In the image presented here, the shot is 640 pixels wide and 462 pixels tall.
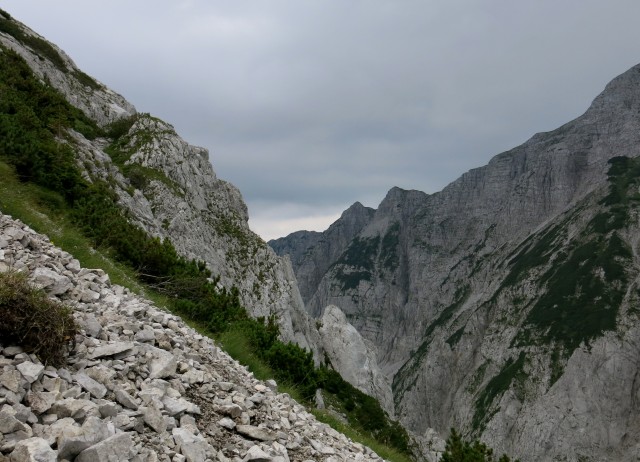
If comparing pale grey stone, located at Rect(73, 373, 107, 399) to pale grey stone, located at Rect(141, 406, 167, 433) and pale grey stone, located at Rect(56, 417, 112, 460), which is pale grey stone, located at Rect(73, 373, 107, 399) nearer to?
pale grey stone, located at Rect(141, 406, 167, 433)

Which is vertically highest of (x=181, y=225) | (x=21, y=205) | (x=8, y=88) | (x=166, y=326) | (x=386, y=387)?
(x=8, y=88)

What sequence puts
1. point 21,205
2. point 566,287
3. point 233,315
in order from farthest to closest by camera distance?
point 566,287
point 233,315
point 21,205

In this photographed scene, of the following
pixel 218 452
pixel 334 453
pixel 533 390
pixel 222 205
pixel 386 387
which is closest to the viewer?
pixel 218 452

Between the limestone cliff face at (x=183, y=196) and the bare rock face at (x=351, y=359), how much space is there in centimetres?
984

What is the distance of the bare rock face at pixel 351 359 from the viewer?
7288 centimetres

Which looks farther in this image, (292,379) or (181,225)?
(181,225)

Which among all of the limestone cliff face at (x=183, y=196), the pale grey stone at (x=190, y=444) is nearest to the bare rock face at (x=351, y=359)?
the limestone cliff face at (x=183, y=196)

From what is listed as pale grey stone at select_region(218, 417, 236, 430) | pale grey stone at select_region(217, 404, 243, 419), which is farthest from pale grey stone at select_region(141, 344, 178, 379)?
pale grey stone at select_region(218, 417, 236, 430)

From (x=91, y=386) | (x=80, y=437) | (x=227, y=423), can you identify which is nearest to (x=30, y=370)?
(x=91, y=386)

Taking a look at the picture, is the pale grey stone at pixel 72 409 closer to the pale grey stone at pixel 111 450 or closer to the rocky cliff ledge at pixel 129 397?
the rocky cliff ledge at pixel 129 397

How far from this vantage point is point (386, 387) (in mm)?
84750

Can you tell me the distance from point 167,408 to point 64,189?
17594mm

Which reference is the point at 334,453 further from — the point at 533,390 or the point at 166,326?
the point at 533,390

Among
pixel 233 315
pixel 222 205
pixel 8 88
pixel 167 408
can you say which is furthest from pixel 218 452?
pixel 222 205
